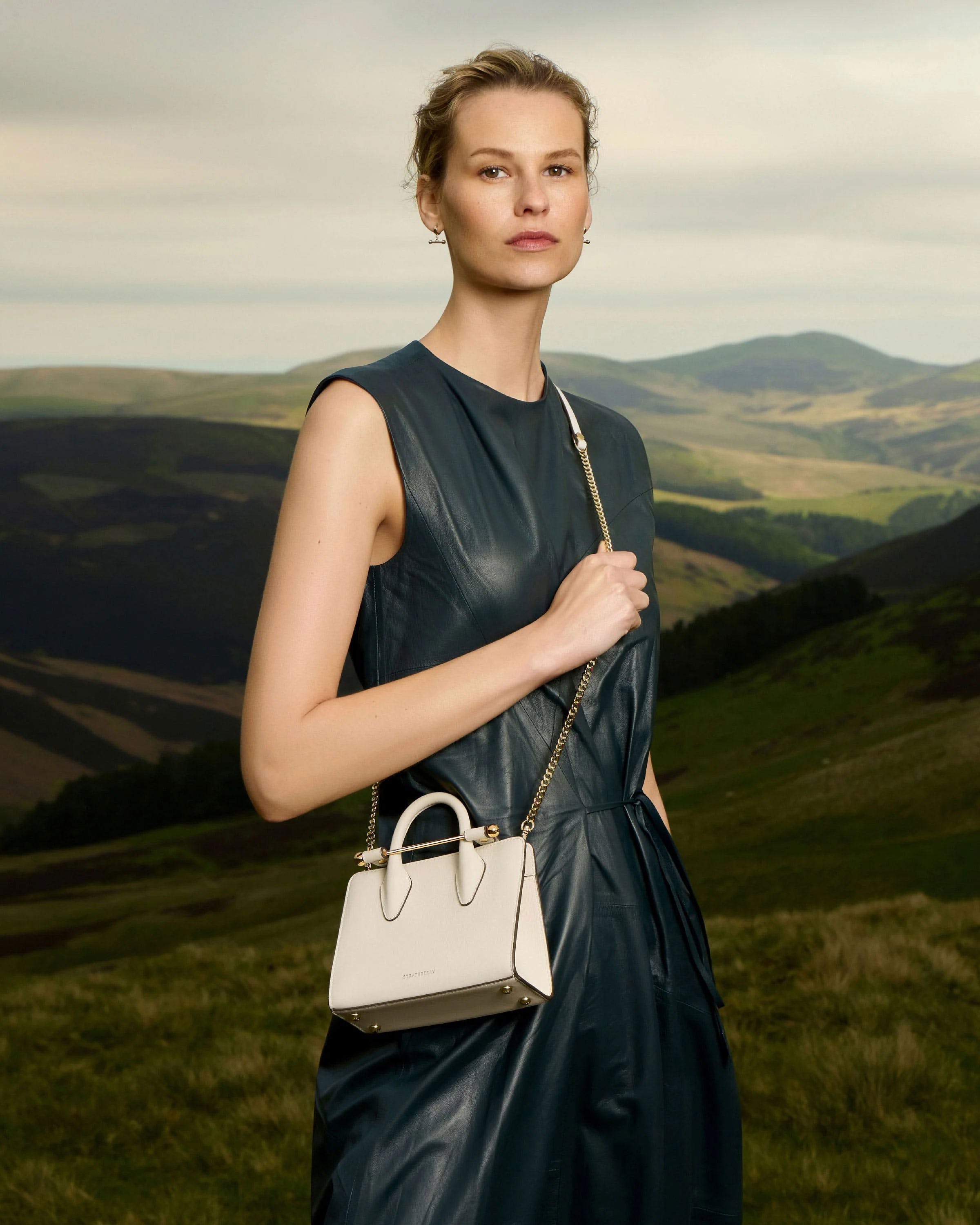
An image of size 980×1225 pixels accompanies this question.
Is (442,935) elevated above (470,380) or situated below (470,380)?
below

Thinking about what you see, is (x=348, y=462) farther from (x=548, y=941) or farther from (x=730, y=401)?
(x=730, y=401)

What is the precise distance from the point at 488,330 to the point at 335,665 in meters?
0.57

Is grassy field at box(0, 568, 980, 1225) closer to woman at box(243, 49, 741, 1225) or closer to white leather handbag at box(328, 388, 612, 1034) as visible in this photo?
woman at box(243, 49, 741, 1225)

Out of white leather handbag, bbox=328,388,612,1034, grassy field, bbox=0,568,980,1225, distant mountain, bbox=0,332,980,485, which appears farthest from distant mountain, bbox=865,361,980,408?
white leather handbag, bbox=328,388,612,1034

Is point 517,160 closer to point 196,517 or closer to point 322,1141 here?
Result: point 322,1141

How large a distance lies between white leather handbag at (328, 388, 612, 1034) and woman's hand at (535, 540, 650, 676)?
0.24 metres

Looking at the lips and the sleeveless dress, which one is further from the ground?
the lips

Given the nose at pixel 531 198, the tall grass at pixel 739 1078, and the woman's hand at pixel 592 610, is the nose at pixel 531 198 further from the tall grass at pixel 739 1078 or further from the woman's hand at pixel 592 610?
the tall grass at pixel 739 1078

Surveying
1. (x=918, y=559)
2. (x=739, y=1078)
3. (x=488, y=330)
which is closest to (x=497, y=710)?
(x=488, y=330)

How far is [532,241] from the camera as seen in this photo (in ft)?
5.64

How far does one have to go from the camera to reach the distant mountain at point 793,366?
52.0m

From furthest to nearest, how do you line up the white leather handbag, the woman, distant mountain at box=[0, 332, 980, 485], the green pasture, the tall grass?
1. distant mountain at box=[0, 332, 980, 485]
2. the green pasture
3. the tall grass
4. the woman
5. the white leather handbag

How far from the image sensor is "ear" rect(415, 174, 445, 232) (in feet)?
5.99

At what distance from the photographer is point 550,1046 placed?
164 centimetres
